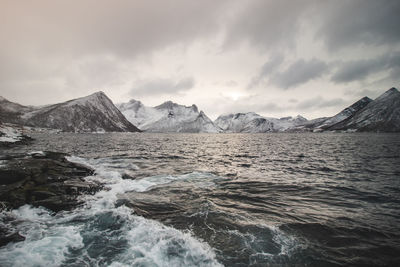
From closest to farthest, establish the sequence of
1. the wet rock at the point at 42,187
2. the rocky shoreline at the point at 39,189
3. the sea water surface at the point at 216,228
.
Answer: the sea water surface at the point at 216,228 < the rocky shoreline at the point at 39,189 < the wet rock at the point at 42,187

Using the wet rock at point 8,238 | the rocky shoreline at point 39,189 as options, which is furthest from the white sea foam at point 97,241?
the rocky shoreline at point 39,189

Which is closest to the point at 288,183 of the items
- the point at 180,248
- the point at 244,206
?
the point at 244,206

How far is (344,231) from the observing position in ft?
34.7

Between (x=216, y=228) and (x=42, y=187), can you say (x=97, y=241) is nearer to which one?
(x=216, y=228)

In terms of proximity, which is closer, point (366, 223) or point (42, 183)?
point (366, 223)

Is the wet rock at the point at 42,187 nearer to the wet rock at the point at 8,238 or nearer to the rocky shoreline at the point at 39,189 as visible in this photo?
the rocky shoreline at the point at 39,189

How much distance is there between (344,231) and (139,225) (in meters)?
11.1

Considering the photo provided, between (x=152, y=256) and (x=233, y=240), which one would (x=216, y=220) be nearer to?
(x=233, y=240)

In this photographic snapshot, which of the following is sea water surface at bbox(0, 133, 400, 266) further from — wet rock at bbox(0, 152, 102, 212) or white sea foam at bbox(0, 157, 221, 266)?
wet rock at bbox(0, 152, 102, 212)

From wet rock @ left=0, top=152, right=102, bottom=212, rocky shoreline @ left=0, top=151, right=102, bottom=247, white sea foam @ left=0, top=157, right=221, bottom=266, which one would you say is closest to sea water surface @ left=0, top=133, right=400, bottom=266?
white sea foam @ left=0, top=157, right=221, bottom=266

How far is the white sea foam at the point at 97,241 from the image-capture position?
821cm

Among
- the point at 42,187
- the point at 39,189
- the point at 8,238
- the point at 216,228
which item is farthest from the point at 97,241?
the point at 42,187

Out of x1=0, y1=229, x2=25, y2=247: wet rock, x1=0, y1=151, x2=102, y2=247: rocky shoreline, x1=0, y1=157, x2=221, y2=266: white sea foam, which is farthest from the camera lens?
x1=0, y1=151, x2=102, y2=247: rocky shoreline

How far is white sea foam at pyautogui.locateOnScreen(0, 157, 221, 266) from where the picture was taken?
821cm
